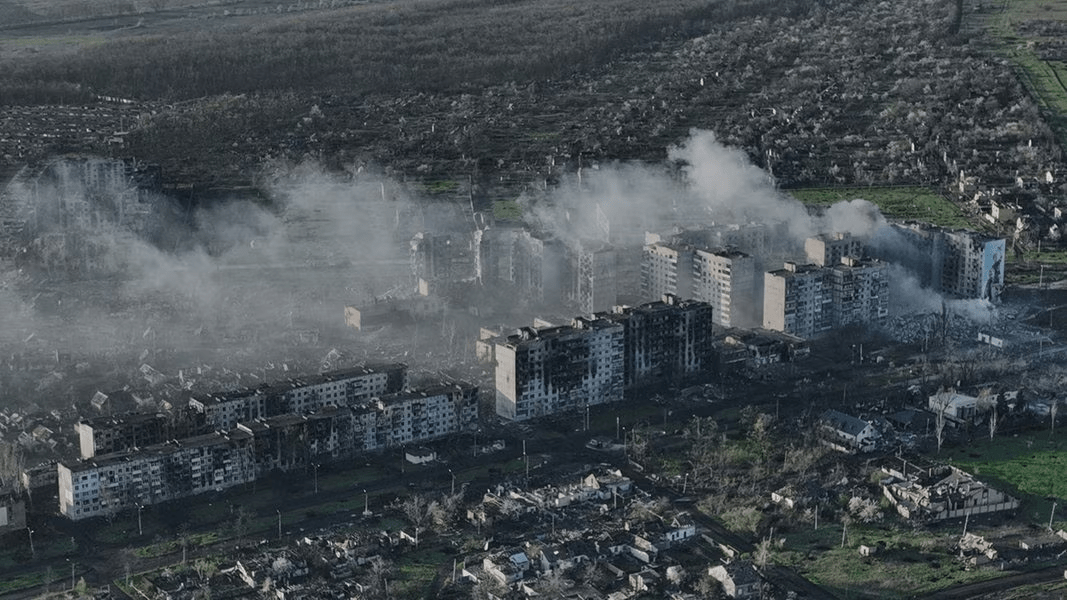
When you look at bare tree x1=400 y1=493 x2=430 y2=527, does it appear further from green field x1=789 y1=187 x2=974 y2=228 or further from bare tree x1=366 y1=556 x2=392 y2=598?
green field x1=789 y1=187 x2=974 y2=228

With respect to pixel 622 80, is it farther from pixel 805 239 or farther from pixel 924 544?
pixel 924 544

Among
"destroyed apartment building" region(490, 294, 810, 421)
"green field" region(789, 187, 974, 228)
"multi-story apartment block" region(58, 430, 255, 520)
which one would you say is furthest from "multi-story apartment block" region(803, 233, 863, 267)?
"multi-story apartment block" region(58, 430, 255, 520)

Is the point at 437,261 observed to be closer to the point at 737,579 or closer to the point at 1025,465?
the point at 1025,465

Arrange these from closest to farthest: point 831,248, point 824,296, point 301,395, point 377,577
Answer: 1. point 377,577
2. point 301,395
3. point 824,296
4. point 831,248

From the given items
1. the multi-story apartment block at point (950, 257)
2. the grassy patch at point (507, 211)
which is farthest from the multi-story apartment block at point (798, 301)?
the grassy patch at point (507, 211)

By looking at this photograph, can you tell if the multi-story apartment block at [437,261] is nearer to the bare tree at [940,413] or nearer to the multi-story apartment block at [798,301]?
the multi-story apartment block at [798,301]

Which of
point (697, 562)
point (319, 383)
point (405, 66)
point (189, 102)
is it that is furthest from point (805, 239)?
point (405, 66)

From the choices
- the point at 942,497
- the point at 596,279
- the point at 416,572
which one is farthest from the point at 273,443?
the point at 596,279
